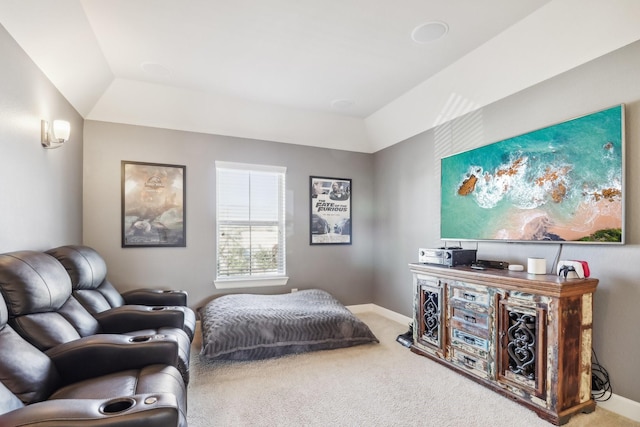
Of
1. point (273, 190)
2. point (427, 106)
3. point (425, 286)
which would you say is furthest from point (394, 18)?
point (273, 190)

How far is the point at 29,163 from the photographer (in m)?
2.37

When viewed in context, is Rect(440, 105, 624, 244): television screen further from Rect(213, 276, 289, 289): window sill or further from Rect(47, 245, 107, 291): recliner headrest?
Rect(47, 245, 107, 291): recliner headrest

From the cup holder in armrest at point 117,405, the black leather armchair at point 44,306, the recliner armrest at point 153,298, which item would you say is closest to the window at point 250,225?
the recliner armrest at point 153,298

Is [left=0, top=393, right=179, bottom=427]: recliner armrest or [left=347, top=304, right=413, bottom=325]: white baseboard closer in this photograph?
[left=0, top=393, right=179, bottom=427]: recliner armrest

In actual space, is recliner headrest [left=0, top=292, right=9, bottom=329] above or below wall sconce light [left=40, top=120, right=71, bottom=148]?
below

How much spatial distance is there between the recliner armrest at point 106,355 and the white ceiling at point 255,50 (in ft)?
6.47

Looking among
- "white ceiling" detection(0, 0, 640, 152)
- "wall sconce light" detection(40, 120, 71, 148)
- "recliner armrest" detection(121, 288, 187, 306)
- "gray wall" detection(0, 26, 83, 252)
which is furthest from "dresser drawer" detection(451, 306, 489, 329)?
"wall sconce light" detection(40, 120, 71, 148)

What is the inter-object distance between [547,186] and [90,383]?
133 inches

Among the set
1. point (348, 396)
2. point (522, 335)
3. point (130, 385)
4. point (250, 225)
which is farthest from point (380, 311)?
point (130, 385)

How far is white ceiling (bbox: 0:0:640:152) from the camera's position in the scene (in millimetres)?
2303

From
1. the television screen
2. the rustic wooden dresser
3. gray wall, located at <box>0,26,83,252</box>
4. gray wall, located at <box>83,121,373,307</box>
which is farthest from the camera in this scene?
gray wall, located at <box>83,121,373,307</box>

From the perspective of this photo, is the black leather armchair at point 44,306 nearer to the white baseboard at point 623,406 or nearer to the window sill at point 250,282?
the window sill at point 250,282

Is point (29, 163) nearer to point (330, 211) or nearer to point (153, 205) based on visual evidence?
point (153, 205)

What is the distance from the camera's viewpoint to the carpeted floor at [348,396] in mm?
2182
